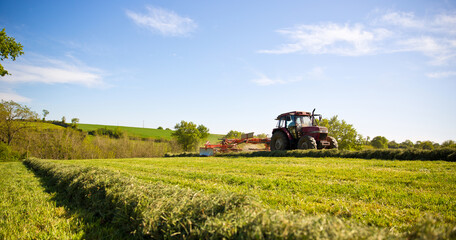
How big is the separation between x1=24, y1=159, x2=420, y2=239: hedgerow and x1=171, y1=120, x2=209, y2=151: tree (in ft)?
125

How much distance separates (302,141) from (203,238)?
13186 mm

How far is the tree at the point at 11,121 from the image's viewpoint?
2700cm

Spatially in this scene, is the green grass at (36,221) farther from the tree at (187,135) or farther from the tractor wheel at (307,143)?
the tree at (187,135)

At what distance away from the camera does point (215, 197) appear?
245 cm

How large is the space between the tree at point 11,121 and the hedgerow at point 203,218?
111ft

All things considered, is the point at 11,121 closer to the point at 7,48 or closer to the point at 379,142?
the point at 7,48

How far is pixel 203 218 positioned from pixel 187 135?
131ft

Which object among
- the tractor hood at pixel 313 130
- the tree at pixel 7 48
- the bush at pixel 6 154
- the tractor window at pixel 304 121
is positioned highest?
the tree at pixel 7 48

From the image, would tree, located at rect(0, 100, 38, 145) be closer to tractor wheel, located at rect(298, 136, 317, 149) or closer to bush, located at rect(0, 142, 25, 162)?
bush, located at rect(0, 142, 25, 162)

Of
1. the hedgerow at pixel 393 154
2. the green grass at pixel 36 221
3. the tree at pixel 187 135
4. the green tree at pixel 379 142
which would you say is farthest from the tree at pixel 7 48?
the green tree at pixel 379 142

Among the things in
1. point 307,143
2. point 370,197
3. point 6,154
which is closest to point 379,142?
point 307,143

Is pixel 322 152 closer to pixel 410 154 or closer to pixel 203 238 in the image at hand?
pixel 410 154

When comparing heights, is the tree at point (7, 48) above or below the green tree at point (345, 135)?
above

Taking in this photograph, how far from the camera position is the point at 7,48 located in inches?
513
